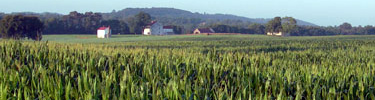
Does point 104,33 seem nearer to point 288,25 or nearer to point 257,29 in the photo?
point 288,25

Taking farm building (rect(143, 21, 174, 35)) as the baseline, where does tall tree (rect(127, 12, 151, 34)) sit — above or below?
above

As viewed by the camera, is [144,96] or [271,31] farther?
[271,31]

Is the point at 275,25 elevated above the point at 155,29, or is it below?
above

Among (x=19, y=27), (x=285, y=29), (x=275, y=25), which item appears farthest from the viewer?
(x=275, y=25)

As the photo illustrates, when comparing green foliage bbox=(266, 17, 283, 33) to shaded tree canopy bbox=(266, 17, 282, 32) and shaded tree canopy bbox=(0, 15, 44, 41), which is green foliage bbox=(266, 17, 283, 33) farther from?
shaded tree canopy bbox=(0, 15, 44, 41)

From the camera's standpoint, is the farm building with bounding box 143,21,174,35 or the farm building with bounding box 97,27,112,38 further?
the farm building with bounding box 143,21,174,35

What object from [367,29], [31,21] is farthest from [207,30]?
[31,21]

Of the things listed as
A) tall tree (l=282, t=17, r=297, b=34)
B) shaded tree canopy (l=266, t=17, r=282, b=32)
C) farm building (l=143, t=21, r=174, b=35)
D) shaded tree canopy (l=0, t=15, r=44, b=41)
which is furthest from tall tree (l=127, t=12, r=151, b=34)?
shaded tree canopy (l=0, t=15, r=44, b=41)

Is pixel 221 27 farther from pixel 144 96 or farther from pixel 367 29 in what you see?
pixel 144 96

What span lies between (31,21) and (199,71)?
70315 millimetres

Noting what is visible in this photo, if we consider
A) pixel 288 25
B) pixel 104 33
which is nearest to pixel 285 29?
pixel 288 25

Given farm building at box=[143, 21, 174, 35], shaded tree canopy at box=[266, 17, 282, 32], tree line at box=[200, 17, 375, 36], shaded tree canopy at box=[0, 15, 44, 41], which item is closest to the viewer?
shaded tree canopy at box=[0, 15, 44, 41]

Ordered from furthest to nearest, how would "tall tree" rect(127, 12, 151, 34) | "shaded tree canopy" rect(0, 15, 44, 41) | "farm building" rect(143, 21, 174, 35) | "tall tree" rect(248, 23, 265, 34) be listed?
"tall tree" rect(248, 23, 265, 34)
"tall tree" rect(127, 12, 151, 34)
"farm building" rect(143, 21, 174, 35)
"shaded tree canopy" rect(0, 15, 44, 41)

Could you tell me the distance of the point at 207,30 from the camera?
144875mm
